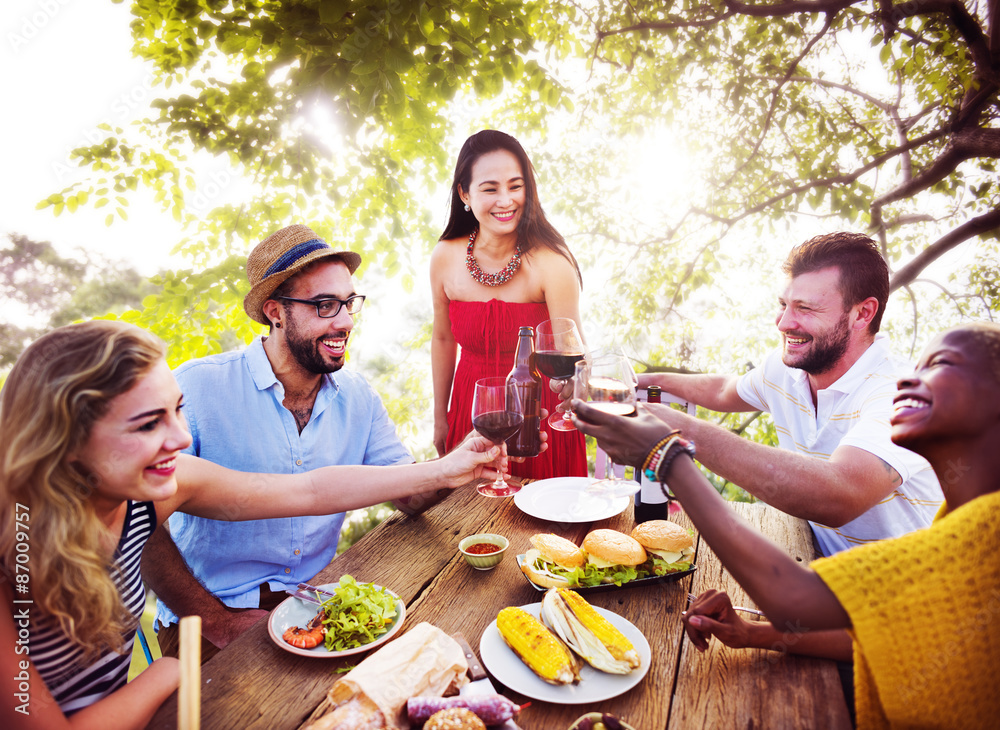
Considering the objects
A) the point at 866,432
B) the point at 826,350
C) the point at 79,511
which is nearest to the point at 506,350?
the point at 826,350

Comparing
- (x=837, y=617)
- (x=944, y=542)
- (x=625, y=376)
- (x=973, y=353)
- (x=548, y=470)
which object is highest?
(x=973, y=353)

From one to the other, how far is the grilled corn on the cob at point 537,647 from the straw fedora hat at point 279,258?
1743mm

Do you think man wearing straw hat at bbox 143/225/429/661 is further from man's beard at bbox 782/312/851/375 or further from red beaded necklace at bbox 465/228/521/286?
man's beard at bbox 782/312/851/375

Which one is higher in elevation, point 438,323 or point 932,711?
point 438,323

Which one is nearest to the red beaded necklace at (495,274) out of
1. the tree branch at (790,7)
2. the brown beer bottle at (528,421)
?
the brown beer bottle at (528,421)

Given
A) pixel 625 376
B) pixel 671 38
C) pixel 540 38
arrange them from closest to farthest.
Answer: pixel 625 376 < pixel 540 38 < pixel 671 38

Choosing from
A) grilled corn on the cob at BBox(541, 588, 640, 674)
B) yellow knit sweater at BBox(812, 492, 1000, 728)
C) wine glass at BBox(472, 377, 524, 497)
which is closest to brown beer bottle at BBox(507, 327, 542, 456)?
wine glass at BBox(472, 377, 524, 497)

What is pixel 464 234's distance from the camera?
3.81 meters

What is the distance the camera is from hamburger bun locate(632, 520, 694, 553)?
6.28 feet

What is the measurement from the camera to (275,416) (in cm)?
251

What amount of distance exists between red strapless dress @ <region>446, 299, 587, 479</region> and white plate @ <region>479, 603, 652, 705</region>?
189 cm

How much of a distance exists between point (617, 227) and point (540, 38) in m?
2.57

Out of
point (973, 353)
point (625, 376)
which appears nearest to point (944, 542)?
point (973, 353)

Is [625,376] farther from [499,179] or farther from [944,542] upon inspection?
[499,179]
